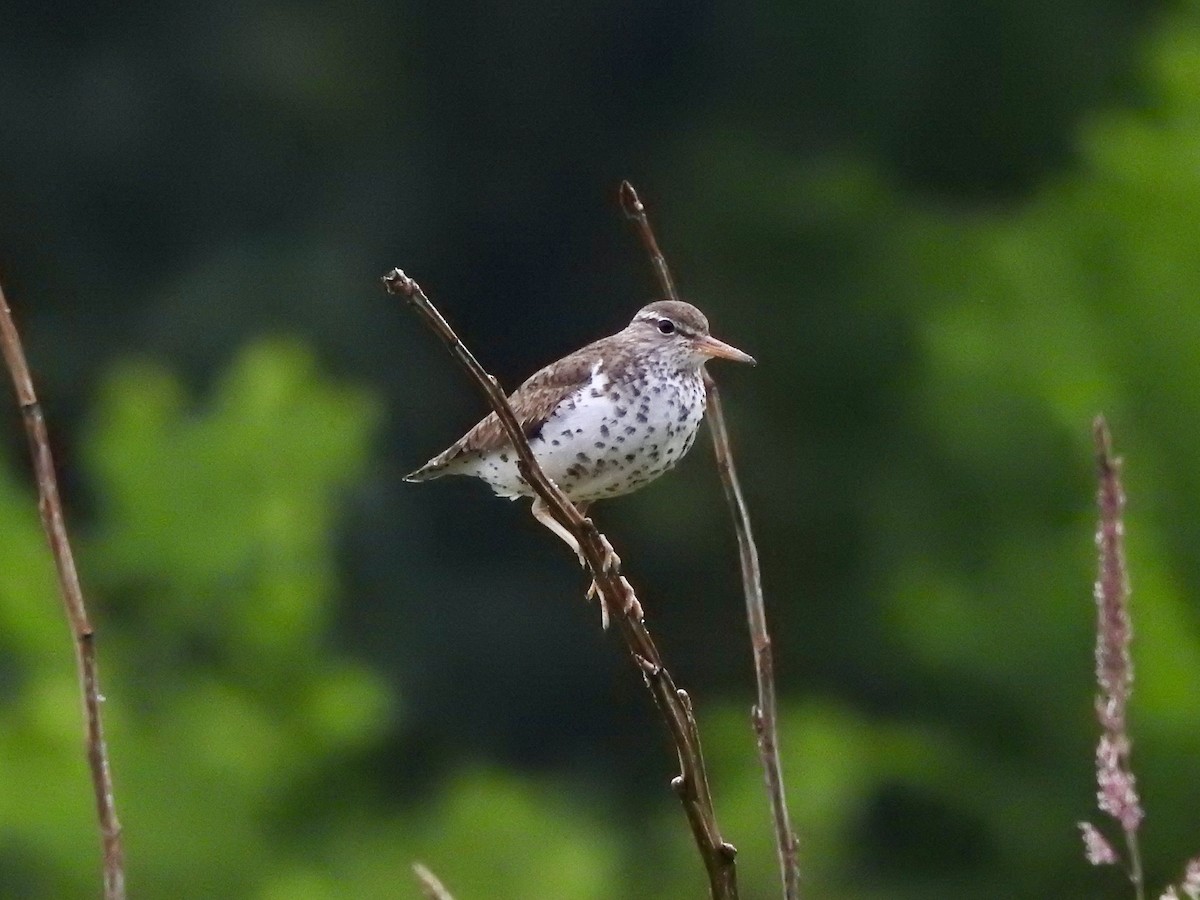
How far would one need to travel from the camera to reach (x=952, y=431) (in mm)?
10812

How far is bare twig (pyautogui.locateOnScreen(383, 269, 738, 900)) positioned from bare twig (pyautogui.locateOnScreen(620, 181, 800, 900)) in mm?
60

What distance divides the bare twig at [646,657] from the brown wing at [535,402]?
162 cm

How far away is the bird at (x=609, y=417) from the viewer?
3.90 meters

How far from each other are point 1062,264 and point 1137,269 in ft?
1.53

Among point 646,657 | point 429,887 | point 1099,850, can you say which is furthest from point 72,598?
point 1099,850

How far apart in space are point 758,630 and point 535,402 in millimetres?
1898

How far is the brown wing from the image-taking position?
13.4ft

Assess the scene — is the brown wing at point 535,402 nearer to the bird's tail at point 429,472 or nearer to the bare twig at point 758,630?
the bird's tail at point 429,472

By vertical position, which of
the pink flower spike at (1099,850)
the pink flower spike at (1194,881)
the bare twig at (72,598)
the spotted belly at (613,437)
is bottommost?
the pink flower spike at (1194,881)

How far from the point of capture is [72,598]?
1746 millimetres

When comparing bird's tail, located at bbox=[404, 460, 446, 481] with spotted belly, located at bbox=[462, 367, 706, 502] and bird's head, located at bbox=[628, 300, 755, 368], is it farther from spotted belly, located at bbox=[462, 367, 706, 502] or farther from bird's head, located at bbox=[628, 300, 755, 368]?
bird's head, located at bbox=[628, 300, 755, 368]

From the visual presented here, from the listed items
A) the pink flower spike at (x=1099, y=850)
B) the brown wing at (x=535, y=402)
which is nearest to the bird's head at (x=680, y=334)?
the brown wing at (x=535, y=402)

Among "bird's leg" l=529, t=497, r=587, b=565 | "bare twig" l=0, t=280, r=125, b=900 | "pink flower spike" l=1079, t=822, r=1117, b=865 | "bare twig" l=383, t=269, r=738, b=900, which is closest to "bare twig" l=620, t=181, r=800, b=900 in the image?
"bare twig" l=383, t=269, r=738, b=900

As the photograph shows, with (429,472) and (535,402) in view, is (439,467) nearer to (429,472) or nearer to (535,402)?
(429,472)
